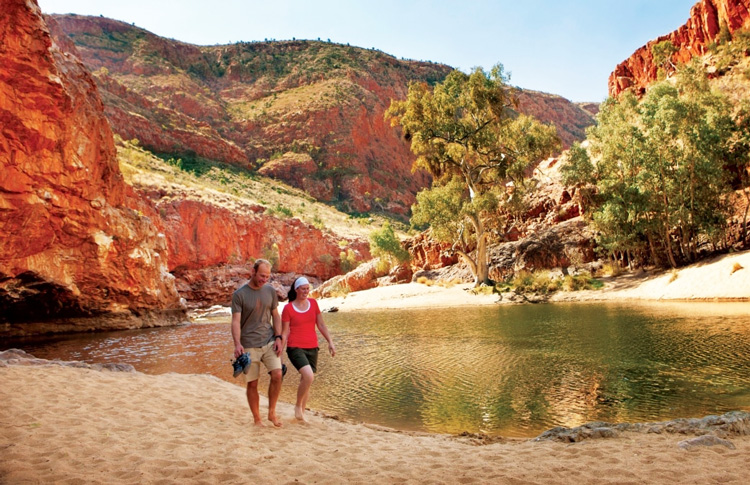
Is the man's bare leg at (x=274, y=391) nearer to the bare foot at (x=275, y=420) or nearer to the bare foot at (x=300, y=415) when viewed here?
the bare foot at (x=275, y=420)

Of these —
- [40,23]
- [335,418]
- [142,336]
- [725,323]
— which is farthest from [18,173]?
[725,323]

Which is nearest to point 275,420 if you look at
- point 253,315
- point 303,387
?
point 303,387

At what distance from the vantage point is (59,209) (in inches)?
777

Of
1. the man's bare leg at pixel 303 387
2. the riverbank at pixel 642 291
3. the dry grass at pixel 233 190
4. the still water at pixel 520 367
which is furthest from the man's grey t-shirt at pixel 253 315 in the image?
the dry grass at pixel 233 190

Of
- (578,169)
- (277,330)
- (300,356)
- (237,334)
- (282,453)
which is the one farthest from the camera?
(578,169)

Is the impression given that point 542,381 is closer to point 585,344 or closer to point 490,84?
point 585,344

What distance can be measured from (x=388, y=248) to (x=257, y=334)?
122ft

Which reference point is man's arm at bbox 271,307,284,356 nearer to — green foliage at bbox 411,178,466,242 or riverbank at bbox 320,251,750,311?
riverbank at bbox 320,251,750,311

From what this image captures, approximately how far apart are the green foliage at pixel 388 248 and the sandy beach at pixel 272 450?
35089 mm

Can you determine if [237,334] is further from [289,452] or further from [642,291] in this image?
[642,291]

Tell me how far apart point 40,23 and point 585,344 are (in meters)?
24.4

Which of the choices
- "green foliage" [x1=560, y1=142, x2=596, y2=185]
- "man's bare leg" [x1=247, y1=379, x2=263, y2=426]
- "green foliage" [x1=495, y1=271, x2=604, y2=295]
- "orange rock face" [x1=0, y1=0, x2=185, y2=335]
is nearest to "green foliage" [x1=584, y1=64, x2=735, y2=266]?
"green foliage" [x1=560, y1=142, x2=596, y2=185]

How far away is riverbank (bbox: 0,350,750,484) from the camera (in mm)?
3494

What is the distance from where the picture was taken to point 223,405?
6664mm
